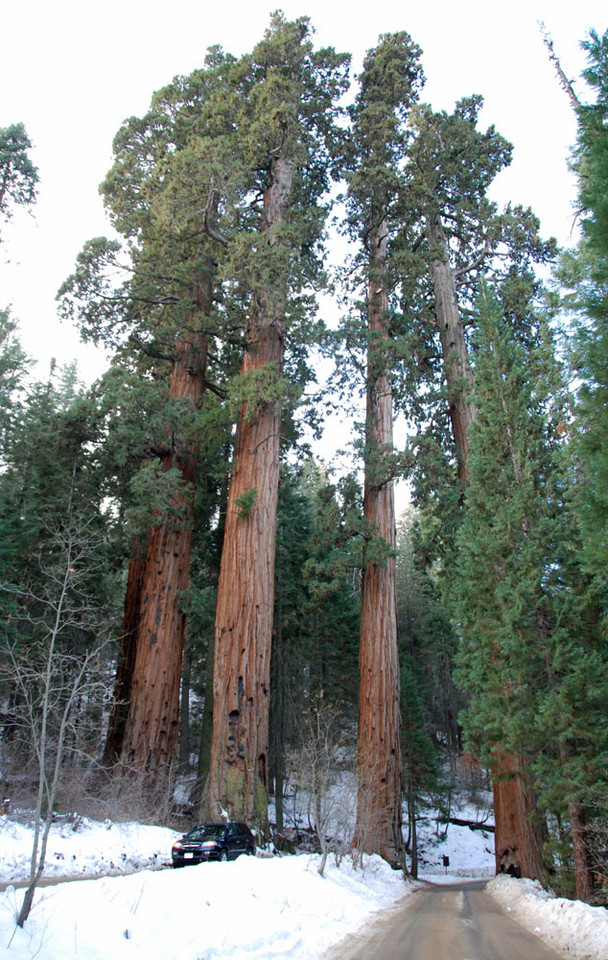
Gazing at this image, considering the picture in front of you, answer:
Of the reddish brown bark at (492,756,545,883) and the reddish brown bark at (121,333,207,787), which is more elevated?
the reddish brown bark at (121,333,207,787)

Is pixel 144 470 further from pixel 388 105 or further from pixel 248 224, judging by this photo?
pixel 388 105

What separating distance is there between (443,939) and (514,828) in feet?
18.4

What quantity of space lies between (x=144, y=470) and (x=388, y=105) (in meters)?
12.5

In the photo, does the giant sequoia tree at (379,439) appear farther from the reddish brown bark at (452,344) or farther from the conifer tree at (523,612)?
the conifer tree at (523,612)

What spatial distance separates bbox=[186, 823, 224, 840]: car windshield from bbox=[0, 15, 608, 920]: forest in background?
30cm

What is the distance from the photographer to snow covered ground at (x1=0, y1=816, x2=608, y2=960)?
12.6ft

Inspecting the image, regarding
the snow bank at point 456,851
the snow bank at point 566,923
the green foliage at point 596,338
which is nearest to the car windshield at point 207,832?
the snow bank at point 566,923

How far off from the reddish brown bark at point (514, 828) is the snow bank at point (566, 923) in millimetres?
1309

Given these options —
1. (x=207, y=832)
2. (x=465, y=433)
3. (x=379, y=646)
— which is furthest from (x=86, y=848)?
(x=465, y=433)

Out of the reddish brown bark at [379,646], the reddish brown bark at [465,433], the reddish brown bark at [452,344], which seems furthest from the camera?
the reddish brown bark at [452,344]

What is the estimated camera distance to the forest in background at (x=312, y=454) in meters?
9.21

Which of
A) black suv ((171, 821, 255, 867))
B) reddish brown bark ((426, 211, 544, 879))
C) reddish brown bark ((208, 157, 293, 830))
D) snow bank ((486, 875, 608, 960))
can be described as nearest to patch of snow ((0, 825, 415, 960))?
black suv ((171, 821, 255, 867))

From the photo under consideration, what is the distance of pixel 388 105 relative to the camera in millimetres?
15875

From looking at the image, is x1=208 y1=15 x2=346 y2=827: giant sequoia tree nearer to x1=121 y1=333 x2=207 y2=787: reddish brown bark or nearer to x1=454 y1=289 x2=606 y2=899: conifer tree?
x1=121 y1=333 x2=207 y2=787: reddish brown bark
